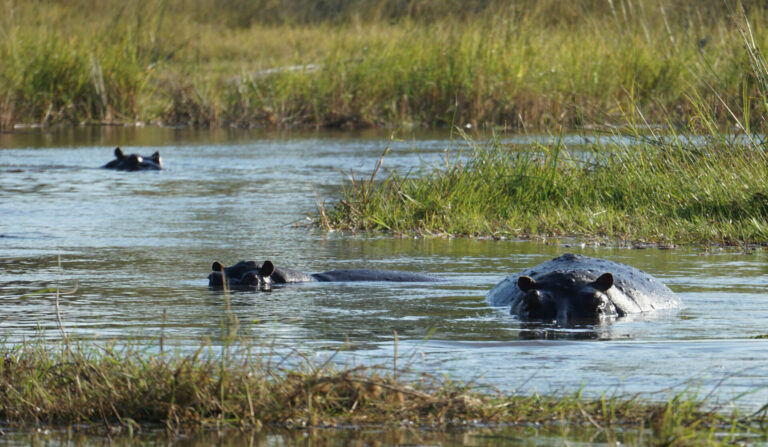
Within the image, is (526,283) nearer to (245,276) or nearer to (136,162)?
(245,276)

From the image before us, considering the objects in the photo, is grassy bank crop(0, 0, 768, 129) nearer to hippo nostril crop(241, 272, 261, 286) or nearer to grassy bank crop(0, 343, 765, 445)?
hippo nostril crop(241, 272, 261, 286)

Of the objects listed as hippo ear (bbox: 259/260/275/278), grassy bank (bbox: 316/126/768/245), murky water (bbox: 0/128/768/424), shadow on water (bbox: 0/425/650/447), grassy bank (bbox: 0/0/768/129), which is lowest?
shadow on water (bbox: 0/425/650/447)

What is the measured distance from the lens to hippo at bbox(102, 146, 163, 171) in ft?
57.0

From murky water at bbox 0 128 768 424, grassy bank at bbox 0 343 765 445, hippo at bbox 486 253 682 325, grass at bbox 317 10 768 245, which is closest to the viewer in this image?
grassy bank at bbox 0 343 765 445

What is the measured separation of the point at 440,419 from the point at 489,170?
7.29 meters

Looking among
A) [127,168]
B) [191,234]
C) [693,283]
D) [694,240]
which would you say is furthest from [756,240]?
[127,168]

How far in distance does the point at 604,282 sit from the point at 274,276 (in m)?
2.36

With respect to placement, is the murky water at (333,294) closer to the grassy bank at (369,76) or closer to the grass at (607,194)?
the grass at (607,194)

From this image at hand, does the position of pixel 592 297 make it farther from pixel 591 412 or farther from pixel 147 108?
pixel 147 108

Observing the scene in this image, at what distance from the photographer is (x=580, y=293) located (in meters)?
6.88

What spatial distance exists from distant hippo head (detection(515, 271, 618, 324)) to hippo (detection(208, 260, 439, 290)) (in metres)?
1.51

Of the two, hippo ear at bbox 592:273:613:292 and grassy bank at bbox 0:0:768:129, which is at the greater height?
grassy bank at bbox 0:0:768:129

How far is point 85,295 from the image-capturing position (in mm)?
7652

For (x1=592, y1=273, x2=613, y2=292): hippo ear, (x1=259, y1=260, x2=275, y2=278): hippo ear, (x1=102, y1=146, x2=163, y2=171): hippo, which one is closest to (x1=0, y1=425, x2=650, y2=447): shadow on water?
(x1=592, y1=273, x2=613, y2=292): hippo ear
